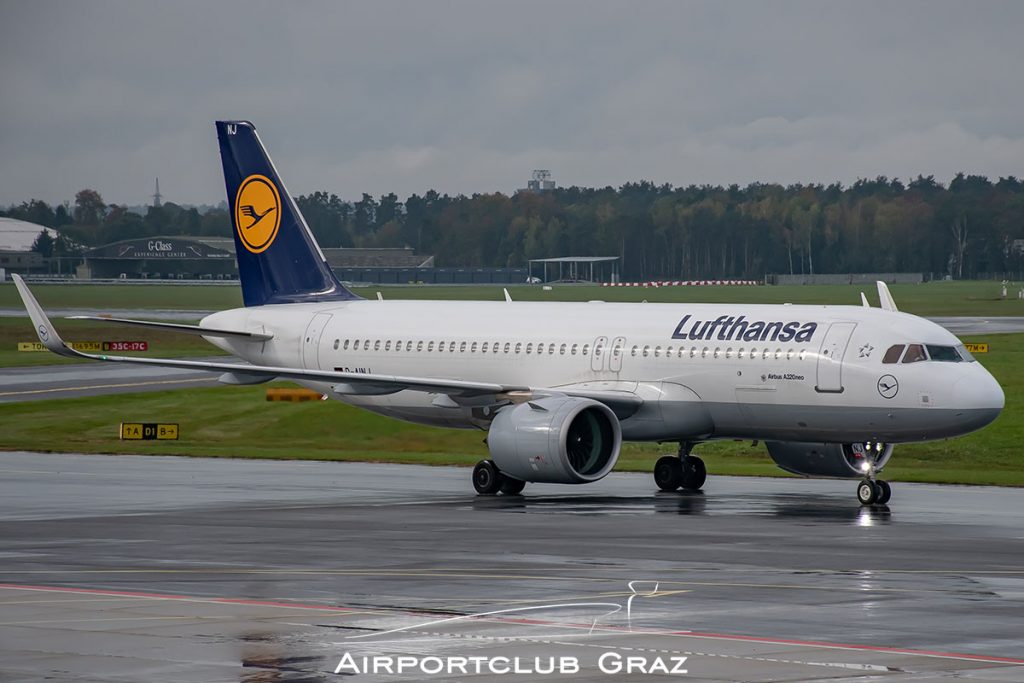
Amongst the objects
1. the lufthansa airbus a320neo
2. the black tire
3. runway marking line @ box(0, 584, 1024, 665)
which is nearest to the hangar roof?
the lufthansa airbus a320neo

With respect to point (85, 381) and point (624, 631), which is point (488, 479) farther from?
point (85, 381)

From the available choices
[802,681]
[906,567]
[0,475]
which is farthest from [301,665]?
[0,475]

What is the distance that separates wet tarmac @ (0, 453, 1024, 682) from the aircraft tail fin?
749cm

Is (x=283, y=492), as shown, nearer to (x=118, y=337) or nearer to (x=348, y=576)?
(x=348, y=576)

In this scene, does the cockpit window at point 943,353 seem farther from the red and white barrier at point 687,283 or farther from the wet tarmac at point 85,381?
the red and white barrier at point 687,283

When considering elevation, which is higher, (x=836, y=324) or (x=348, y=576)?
(x=836, y=324)

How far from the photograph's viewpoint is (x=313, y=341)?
4312cm

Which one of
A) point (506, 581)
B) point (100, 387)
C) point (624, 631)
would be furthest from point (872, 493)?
point (100, 387)

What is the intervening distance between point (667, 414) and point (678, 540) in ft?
28.4

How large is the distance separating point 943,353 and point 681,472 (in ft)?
Answer: 22.2

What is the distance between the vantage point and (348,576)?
23.4 metres

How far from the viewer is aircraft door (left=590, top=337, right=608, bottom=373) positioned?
3797cm

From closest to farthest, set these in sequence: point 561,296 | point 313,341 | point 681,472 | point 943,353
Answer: point 943,353, point 681,472, point 313,341, point 561,296

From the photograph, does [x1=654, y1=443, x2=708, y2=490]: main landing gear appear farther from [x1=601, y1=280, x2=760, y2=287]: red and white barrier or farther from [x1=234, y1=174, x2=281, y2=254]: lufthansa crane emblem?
[x1=601, y1=280, x2=760, y2=287]: red and white barrier
